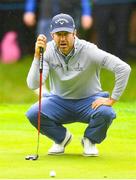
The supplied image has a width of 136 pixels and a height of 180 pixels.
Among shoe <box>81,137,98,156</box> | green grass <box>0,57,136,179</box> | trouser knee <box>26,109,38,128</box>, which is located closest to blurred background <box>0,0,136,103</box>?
green grass <box>0,57,136,179</box>

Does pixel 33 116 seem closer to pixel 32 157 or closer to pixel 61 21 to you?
pixel 32 157

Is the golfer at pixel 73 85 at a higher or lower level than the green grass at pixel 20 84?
higher

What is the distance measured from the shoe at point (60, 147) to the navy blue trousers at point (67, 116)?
0.04 metres

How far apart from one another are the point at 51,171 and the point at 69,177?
270mm

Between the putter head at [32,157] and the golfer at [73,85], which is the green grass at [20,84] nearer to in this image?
the golfer at [73,85]

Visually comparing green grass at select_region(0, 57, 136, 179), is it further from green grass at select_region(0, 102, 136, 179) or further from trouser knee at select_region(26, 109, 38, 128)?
trouser knee at select_region(26, 109, 38, 128)

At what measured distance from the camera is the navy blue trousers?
374 inches

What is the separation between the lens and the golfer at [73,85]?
9422 millimetres

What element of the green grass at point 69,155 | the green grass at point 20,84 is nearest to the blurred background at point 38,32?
the green grass at point 20,84

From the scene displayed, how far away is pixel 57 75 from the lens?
31.5ft

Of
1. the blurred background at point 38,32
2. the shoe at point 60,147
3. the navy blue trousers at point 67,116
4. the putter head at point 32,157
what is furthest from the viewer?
the blurred background at point 38,32

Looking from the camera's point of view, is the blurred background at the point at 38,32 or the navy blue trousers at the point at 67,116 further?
the blurred background at the point at 38,32

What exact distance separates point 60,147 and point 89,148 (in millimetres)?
295

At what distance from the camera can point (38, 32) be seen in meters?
17.7
